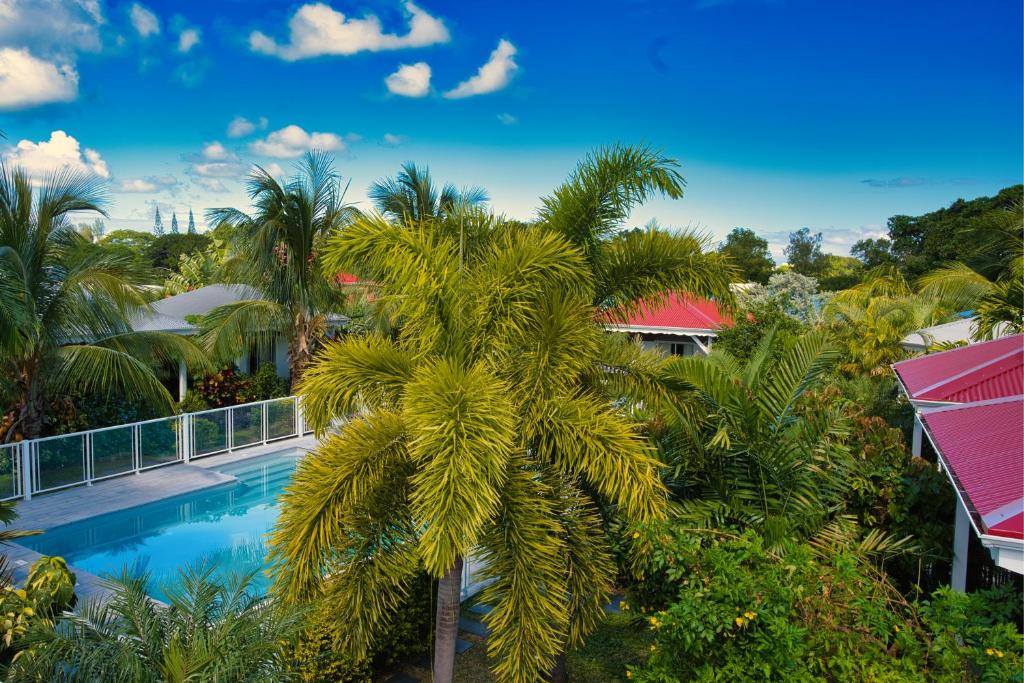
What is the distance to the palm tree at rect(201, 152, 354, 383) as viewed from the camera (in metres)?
15.4

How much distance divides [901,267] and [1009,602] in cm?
4518

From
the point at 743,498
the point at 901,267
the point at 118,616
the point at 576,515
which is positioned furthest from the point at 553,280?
the point at 901,267

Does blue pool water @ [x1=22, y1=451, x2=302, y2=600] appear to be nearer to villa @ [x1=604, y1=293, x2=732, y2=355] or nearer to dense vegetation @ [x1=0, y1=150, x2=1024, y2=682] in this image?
dense vegetation @ [x1=0, y1=150, x2=1024, y2=682]

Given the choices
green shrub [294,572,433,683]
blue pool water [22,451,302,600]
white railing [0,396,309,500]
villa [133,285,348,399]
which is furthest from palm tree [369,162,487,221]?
green shrub [294,572,433,683]

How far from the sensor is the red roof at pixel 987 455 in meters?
4.34

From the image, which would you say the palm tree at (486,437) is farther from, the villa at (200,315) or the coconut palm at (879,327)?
the coconut palm at (879,327)

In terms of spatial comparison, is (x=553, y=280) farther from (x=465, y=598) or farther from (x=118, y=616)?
(x=465, y=598)

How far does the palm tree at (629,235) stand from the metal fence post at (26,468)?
10.2 m

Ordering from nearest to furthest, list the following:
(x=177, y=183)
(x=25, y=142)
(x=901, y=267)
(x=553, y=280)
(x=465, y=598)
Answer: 1. (x=553, y=280)
2. (x=465, y=598)
3. (x=25, y=142)
4. (x=177, y=183)
5. (x=901, y=267)

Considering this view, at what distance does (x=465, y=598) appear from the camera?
8531 millimetres

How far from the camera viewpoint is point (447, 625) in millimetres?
5938

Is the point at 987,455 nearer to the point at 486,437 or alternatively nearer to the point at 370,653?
the point at 486,437

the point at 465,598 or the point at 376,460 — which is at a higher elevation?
the point at 376,460

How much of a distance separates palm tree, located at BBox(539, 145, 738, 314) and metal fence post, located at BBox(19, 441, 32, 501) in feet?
33.6
